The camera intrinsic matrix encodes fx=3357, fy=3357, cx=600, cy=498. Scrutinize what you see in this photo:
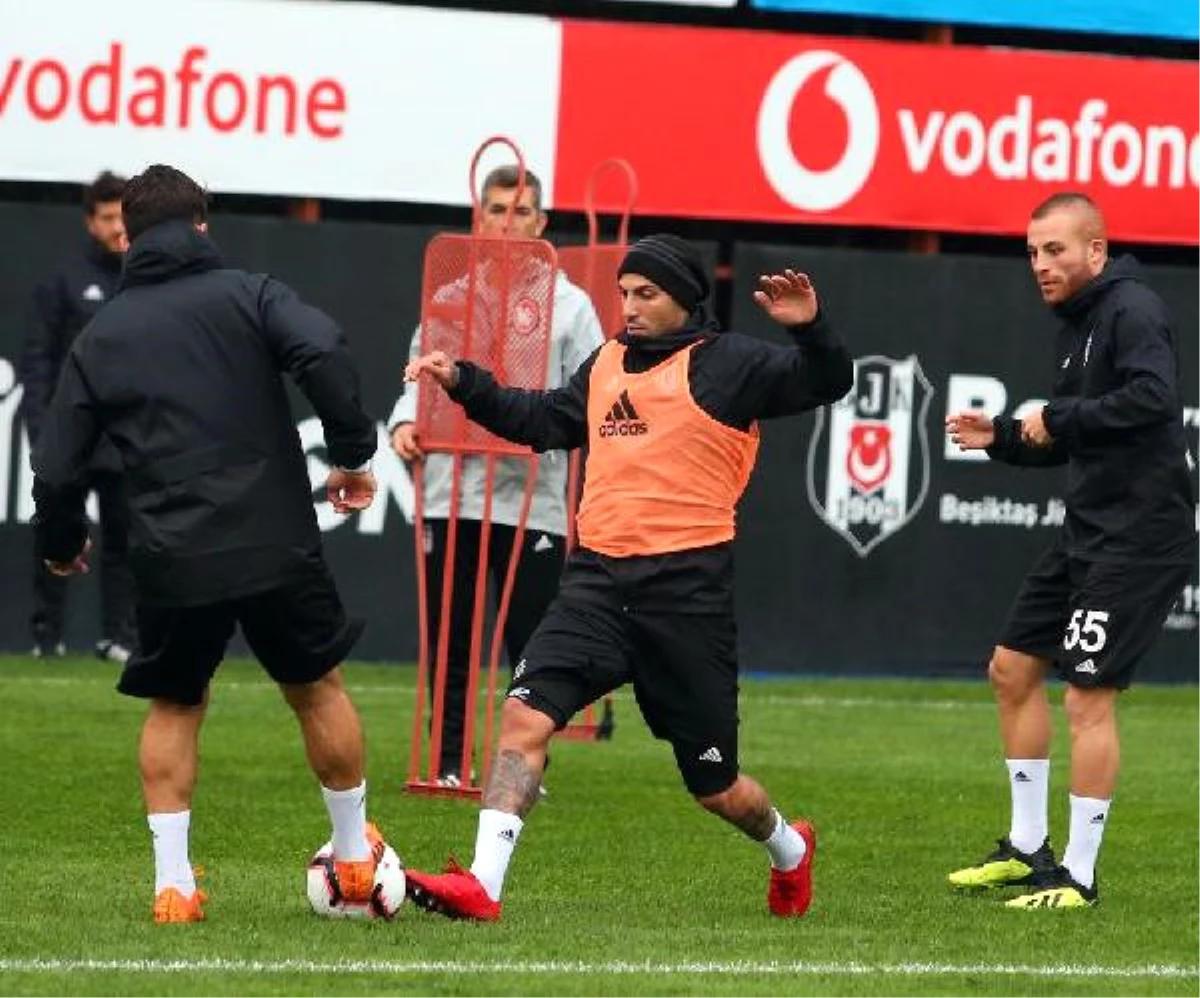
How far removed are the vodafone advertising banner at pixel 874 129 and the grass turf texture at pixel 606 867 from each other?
3399mm

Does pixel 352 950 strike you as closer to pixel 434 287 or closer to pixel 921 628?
pixel 434 287

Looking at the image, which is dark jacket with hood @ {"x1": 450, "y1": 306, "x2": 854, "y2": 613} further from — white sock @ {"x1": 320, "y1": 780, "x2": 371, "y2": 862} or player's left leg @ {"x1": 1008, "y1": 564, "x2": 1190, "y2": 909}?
player's left leg @ {"x1": 1008, "y1": 564, "x2": 1190, "y2": 909}

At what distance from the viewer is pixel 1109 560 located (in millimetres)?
9789

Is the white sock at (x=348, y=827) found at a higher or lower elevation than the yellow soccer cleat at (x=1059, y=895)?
higher

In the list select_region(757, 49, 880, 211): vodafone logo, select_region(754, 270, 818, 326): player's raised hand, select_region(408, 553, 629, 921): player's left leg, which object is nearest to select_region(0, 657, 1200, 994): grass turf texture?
select_region(408, 553, 629, 921): player's left leg

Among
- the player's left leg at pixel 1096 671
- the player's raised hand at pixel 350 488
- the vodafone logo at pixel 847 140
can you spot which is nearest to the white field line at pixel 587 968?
the player's raised hand at pixel 350 488

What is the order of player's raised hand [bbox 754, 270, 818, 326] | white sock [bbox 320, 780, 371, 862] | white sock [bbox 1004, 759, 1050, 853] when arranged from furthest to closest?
white sock [bbox 1004, 759, 1050, 853], white sock [bbox 320, 780, 371, 862], player's raised hand [bbox 754, 270, 818, 326]

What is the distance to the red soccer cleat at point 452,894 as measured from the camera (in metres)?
8.55

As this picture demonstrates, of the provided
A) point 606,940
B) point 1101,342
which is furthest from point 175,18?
point 606,940

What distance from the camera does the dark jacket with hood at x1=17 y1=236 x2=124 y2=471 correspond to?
16.3 metres

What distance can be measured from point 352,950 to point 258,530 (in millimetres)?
1108

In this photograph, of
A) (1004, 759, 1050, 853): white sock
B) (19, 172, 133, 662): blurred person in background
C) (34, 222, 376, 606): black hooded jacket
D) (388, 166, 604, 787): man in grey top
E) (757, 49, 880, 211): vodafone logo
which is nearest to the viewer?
(34, 222, 376, 606): black hooded jacket

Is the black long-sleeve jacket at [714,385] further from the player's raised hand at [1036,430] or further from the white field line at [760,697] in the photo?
the white field line at [760,697]

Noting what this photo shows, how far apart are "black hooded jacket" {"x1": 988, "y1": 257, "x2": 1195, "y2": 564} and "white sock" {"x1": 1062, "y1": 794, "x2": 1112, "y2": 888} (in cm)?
72
